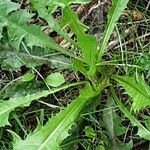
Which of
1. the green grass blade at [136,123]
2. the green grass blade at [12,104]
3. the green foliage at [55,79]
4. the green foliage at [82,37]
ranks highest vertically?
the green foliage at [82,37]

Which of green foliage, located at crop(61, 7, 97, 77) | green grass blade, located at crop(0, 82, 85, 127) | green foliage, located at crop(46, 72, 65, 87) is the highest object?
green foliage, located at crop(61, 7, 97, 77)

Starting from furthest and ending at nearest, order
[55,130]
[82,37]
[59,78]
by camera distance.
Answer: [59,78] → [55,130] → [82,37]

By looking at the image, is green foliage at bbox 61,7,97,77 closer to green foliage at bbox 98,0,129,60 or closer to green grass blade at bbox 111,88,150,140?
green foliage at bbox 98,0,129,60

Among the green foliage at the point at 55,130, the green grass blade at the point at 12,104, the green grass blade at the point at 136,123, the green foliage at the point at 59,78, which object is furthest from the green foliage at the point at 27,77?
the green grass blade at the point at 136,123

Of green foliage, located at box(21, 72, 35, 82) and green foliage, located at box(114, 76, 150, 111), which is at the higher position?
green foliage, located at box(21, 72, 35, 82)

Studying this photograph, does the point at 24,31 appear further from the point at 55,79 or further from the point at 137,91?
the point at 137,91

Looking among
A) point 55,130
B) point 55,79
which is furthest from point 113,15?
point 55,130

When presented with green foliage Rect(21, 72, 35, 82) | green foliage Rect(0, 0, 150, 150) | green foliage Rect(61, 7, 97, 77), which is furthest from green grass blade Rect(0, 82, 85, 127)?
green foliage Rect(61, 7, 97, 77)

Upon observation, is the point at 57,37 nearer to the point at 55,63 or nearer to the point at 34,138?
the point at 55,63

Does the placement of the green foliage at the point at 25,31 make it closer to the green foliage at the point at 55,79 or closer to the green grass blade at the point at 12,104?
the green foliage at the point at 55,79
